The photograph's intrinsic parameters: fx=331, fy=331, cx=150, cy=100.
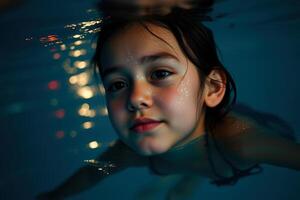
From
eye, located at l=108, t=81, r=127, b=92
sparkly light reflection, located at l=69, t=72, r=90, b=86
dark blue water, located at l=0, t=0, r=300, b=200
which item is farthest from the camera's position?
sparkly light reflection, located at l=69, t=72, r=90, b=86

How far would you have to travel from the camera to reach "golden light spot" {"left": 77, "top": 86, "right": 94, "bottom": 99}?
10.6 meters

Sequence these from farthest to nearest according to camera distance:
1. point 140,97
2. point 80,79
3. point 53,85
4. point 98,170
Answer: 1. point 53,85
2. point 80,79
3. point 98,170
4. point 140,97

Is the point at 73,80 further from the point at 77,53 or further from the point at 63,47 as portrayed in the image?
the point at 63,47

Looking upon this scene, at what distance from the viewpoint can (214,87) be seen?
3.52m

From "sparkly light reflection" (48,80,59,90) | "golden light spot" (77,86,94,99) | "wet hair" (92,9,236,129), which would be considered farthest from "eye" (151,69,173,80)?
"sparkly light reflection" (48,80,59,90)

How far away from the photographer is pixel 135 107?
3088 millimetres

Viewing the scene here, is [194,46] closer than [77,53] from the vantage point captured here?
Yes

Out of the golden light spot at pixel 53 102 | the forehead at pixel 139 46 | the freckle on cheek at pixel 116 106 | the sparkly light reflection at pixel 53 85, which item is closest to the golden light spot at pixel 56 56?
the sparkly light reflection at pixel 53 85

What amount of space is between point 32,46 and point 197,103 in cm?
415

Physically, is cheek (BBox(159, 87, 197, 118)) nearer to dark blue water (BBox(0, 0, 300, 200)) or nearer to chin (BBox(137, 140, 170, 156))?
chin (BBox(137, 140, 170, 156))

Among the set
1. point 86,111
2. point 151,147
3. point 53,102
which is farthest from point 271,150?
point 53,102

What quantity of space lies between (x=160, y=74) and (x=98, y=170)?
1.72 m

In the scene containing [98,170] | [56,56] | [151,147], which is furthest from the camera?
[56,56]

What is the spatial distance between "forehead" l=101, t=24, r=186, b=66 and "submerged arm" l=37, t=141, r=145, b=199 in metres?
1.46
